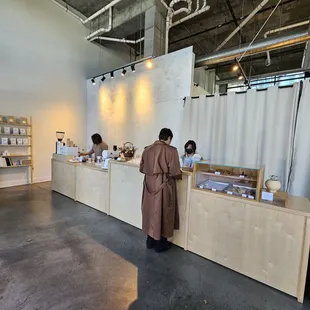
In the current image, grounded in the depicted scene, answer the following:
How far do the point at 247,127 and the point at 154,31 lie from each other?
11.0 feet

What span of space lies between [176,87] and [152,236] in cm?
344

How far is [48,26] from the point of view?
5.40 m

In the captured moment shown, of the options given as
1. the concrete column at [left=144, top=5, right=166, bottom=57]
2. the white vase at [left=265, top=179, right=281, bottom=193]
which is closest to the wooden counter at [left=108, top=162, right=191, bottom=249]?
the white vase at [left=265, top=179, right=281, bottom=193]

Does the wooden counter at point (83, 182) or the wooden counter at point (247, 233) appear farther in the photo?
the wooden counter at point (83, 182)

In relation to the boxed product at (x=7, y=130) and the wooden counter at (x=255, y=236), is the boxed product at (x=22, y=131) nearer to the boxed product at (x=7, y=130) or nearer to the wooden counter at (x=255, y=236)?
the boxed product at (x=7, y=130)

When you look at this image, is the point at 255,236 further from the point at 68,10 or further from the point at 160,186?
the point at 68,10

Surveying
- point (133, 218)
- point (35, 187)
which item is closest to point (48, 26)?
point (35, 187)

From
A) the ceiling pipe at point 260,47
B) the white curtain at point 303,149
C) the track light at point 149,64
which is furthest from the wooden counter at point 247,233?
the ceiling pipe at point 260,47

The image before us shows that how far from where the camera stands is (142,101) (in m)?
5.24

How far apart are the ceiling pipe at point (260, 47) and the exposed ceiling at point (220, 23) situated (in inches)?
54.5

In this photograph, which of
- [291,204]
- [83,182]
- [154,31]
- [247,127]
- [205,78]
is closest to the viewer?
[291,204]

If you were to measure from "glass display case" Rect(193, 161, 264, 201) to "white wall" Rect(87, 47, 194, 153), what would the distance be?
7.26 ft

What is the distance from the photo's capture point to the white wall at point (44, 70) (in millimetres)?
4855

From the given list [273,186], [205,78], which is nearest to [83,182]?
[273,186]
